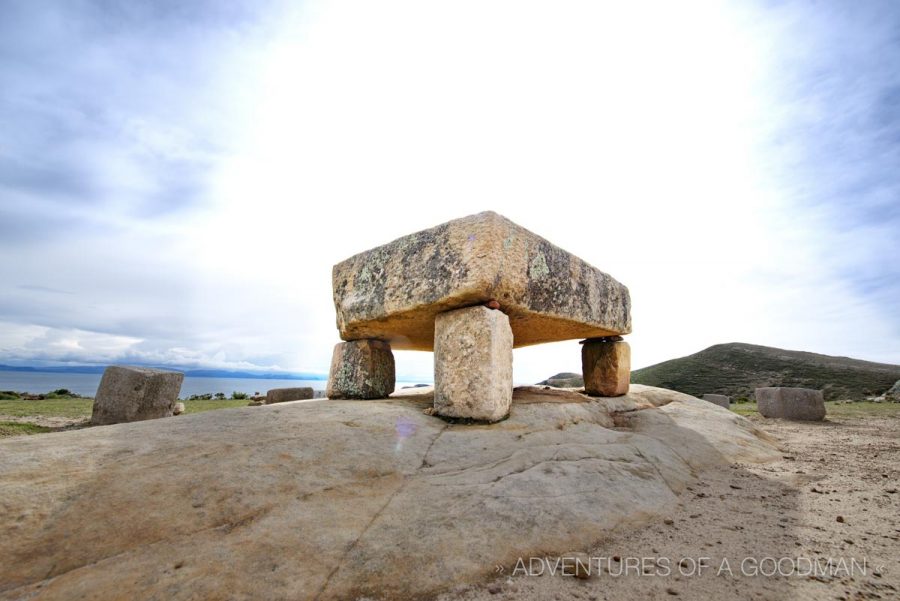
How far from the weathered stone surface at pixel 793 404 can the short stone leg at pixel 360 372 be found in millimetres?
9933

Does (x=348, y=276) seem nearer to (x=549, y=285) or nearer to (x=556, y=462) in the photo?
(x=549, y=285)

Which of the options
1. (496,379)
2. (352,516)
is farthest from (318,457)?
(496,379)

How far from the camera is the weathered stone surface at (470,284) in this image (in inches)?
148

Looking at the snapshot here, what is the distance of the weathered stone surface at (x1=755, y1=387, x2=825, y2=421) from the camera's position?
9.38m

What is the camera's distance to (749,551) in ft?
7.11

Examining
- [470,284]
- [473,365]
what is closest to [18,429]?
[473,365]

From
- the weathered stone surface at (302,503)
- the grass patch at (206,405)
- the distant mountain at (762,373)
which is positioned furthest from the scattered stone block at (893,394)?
the grass patch at (206,405)

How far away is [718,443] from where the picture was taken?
14.9 feet

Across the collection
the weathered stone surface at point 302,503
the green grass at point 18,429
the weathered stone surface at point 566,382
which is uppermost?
the weathered stone surface at point 566,382

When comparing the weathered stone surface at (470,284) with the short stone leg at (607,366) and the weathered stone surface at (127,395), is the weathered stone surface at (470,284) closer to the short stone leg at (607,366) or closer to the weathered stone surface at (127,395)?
the short stone leg at (607,366)

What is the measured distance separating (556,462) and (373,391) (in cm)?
252

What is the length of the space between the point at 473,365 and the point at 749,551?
7.19 ft

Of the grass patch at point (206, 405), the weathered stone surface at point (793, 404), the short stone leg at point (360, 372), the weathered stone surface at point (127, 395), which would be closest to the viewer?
the short stone leg at point (360, 372)

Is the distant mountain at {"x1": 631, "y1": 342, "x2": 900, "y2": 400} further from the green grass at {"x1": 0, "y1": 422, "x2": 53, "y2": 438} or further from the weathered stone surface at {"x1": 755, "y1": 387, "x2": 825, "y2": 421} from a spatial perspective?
the green grass at {"x1": 0, "y1": 422, "x2": 53, "y2": 438}
